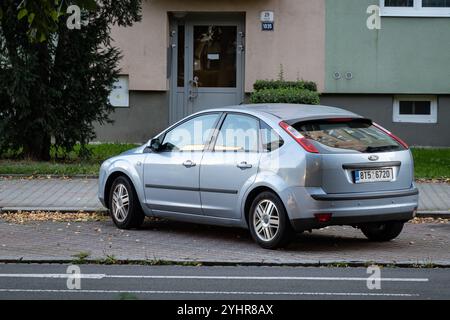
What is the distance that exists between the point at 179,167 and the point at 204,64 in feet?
38.4

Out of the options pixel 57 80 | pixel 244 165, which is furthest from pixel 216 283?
pixel 57 80

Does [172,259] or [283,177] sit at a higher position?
[283,177]

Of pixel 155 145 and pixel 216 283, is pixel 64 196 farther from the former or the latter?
pixel 216 283

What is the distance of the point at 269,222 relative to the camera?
1110cm

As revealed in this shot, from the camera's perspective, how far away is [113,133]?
23.4 meters

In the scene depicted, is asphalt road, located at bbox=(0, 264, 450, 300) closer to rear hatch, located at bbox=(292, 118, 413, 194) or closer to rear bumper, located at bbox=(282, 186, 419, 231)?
rear bumper, located at bbox=(282, 186, 419, 231)

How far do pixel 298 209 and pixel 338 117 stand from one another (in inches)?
51.9

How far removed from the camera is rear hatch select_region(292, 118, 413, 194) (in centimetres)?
1086

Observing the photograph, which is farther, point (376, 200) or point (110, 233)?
point (110, 233)

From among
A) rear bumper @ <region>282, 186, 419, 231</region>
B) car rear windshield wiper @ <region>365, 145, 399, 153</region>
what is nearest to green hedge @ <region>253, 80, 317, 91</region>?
car rear windshield wiper @ <region>365, 145, 399, 153</region>

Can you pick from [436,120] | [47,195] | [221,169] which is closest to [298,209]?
[221,169]

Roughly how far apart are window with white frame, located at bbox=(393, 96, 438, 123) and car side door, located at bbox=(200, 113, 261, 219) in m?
11.5

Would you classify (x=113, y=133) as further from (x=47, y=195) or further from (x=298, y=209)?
(x=298, y=209)
